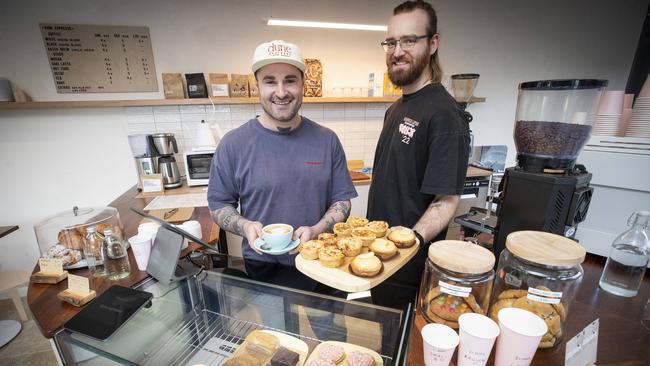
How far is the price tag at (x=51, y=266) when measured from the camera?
1.16 meters

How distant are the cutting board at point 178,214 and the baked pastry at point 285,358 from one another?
1.38 meters

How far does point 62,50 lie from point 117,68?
1.47 ft

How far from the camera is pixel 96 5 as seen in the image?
2.60 metres

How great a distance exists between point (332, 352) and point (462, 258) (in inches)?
17.7

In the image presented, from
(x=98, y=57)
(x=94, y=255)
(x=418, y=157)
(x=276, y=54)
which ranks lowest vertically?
(x=94, y=255)

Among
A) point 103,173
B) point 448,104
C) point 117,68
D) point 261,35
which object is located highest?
point 261,35

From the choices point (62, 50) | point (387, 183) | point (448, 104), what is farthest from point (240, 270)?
point (62, 50)

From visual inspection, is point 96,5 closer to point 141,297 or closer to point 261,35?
point 261,35

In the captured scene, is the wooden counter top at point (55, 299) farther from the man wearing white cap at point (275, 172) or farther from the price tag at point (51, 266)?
the man wearing white cap at point (275, 172)

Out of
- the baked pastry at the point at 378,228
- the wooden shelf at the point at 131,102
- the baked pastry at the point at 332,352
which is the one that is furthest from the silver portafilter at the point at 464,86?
the baked pastry at the point at 332,352

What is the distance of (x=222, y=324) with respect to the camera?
96 centimetres

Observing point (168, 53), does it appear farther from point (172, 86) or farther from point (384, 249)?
point (384, 249)

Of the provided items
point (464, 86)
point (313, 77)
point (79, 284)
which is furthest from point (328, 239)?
point (464, 86)

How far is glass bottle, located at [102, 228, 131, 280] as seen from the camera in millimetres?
1132
